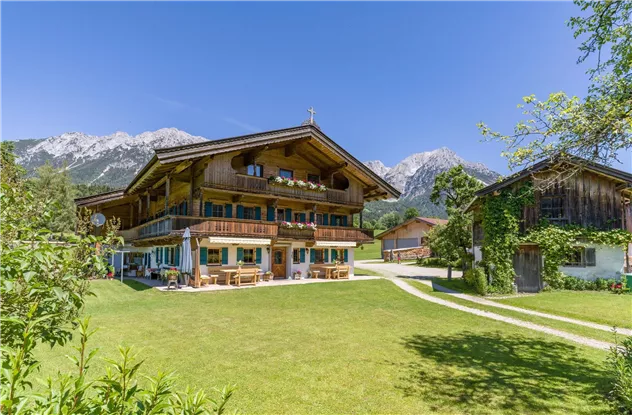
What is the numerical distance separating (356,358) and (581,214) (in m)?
18.9

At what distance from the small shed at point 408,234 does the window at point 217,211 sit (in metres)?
30.2

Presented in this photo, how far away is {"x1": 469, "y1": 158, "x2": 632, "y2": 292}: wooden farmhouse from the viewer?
18.5 m

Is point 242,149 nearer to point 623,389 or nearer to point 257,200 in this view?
point 257,200

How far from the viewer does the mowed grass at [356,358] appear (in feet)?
18.0

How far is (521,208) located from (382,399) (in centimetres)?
1797

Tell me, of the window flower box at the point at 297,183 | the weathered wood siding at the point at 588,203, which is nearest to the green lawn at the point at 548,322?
the weathered wood siding at the point at 588,203

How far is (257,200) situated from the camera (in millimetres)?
23969

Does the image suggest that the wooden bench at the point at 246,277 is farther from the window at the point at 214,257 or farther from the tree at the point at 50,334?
the tree at the point at 50,334

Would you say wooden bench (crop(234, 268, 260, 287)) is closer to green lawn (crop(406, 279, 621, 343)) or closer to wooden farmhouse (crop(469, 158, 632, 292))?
green lawn (crop(406, 279, 621, 343))

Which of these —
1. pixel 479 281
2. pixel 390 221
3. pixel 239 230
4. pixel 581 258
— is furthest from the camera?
pixel 390 221

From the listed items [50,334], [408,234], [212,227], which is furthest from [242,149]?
[408,234]

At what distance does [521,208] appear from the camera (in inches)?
760

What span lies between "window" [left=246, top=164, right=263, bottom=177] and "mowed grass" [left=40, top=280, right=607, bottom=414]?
1186 cm

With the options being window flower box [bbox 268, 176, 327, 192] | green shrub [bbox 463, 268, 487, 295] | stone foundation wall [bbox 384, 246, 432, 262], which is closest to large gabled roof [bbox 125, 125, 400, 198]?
window flower box [bbox 268, 176, 327, 192]
